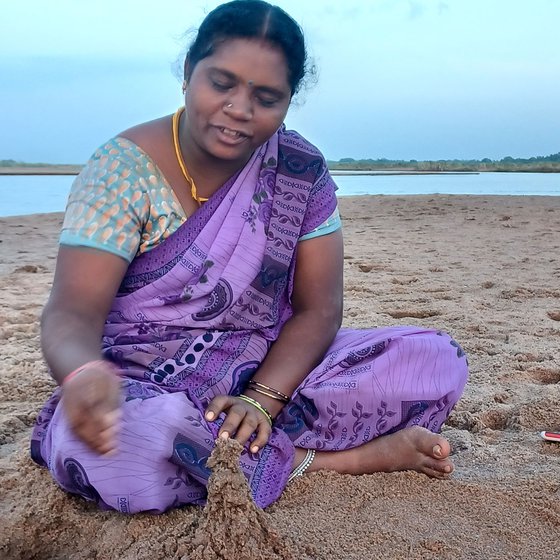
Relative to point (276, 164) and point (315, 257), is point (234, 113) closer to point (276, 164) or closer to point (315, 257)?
point (276, 164)

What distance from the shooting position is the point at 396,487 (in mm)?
1628

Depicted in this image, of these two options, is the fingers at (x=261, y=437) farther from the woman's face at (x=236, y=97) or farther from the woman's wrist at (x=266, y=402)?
the woman's face at (x=236, y=97)

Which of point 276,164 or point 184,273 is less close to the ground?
point 276,164

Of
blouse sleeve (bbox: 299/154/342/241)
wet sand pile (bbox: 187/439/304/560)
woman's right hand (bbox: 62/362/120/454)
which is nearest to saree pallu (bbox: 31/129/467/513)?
blouse sleeve (bbox: 299/154/342/241)

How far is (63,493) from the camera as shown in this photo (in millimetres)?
1579

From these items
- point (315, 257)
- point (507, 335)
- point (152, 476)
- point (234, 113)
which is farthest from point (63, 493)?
point (507, 335)

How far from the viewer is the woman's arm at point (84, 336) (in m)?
1.11

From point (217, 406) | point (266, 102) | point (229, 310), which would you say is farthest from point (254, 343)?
point (266, 102)

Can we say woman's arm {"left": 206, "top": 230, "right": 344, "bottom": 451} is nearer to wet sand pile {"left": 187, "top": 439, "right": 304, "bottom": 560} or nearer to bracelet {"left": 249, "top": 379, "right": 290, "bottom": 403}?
bracelet {"left": 249, "top": 379, "right": 290, "bottom": 403}

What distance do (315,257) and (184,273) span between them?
13.9 inches

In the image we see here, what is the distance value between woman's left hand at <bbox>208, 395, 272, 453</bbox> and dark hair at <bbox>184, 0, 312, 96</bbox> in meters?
0.76

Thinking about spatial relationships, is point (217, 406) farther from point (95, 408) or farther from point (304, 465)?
point (95, 408)

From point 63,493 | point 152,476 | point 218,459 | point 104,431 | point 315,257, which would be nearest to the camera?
point 104,431

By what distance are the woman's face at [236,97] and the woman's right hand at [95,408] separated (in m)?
0.72
